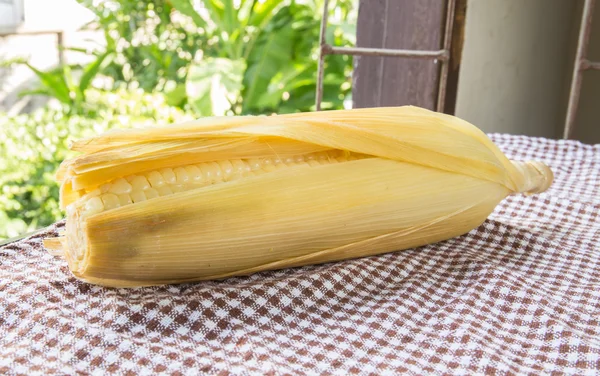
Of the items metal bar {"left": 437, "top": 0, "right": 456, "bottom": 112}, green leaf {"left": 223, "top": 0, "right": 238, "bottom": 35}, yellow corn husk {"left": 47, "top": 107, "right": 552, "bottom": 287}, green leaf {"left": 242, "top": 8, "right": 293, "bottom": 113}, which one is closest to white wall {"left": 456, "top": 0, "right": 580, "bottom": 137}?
metal bar {"left": 437, "top": 0, "right": 456, "bottom": 112}

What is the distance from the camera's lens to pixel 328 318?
0.61m

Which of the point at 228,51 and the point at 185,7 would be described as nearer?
the point at 185,7

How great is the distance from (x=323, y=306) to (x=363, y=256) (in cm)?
14

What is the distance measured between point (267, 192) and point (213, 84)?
98.7 inches

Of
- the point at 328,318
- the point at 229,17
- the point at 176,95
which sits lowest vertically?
the point at 176,95

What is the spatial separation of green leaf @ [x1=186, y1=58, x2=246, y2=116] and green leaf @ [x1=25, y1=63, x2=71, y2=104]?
64 centimetres

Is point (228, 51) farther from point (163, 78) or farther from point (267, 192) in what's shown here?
point (267, 192)

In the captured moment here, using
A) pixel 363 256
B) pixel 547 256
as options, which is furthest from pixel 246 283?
pixel 547 256

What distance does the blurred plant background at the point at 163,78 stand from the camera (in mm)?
2584

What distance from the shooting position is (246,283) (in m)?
0.66

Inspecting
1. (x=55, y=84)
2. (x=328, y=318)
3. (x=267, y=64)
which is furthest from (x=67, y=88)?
(x=328, y=318)

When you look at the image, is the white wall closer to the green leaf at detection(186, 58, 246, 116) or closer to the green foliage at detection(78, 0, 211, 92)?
the green leaf at detection(186, 58, 246, 116)

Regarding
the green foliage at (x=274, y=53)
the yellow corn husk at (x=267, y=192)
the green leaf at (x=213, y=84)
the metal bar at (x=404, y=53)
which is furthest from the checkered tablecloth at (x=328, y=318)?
the green foliage at (x=274, y=53)

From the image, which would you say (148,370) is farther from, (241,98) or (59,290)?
(241,98)
